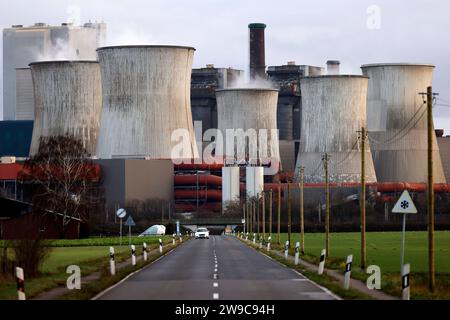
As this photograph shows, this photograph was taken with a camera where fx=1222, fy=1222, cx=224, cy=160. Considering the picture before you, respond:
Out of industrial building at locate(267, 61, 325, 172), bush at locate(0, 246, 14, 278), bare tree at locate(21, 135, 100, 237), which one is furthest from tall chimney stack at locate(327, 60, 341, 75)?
bush at locate(0, 246, 14, 278)

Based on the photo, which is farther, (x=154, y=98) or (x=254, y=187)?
(x=254, y=187)

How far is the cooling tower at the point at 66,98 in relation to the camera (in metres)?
106

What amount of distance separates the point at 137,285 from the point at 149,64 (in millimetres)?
70651

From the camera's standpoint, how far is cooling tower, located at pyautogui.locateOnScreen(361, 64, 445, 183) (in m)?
112

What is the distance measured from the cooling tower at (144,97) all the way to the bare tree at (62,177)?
8291mm

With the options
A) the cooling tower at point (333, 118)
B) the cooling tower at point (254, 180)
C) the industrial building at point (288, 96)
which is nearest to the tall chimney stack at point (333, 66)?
the industrial building at point (288, 96)

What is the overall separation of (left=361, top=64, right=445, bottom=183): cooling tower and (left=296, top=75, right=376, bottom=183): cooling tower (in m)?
3.89

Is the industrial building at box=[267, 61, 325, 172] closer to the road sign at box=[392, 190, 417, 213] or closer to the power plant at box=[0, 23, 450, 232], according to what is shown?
the power plant at box=[0, 23, 450, 232]

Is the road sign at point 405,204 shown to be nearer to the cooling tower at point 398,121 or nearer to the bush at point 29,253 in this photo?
the bush at point 29,253

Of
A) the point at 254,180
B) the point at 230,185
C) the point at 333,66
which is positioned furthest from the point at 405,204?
the point at 333,66

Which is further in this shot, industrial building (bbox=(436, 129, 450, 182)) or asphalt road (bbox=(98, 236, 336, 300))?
industrial building (bbox=(436, 129, 450, 182))
